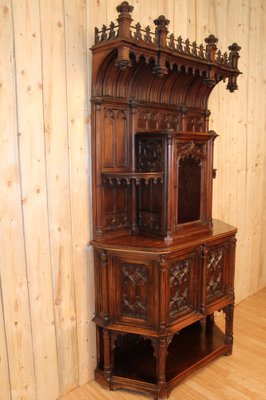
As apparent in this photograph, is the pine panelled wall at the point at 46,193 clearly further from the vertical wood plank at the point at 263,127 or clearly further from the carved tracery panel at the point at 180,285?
the vertical wood plank at the point at 263,127

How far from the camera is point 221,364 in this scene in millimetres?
2395

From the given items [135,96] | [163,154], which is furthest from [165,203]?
[135,96]

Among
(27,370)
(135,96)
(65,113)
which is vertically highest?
(135,96)

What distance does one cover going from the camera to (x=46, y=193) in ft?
6.20

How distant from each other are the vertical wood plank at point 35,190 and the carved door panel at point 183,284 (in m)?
0.69

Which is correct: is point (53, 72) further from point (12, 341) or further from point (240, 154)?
point (240, 154)

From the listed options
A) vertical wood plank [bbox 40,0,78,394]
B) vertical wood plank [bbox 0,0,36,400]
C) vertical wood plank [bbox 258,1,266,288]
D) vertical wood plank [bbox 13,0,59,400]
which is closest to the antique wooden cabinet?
vertical wood plank [bbox 40,0,78,394]

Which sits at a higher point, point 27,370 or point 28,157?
point 28,157

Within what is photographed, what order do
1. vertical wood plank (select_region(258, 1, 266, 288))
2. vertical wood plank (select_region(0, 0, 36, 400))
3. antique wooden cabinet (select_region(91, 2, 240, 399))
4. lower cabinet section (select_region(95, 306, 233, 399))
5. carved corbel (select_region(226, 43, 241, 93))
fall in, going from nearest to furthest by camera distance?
vertical wood plank (select_region(0, 0, 36, 400)) < antique wooden cabinet (select_region(91, 2, 240, 399)) < lower cabinet section (select_region(95, 306, 233, 399)) < carved corbel (select_region(226, 43, 241, 93)) < vertical wood plank (select_region(258, 1, 266, 288))

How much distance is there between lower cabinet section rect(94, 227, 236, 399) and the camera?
1957 mm

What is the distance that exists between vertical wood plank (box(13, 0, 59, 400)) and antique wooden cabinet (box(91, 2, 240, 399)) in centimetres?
30

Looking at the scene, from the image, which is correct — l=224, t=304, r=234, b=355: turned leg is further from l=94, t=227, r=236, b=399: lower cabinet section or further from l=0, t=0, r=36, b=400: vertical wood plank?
l=0, t=0, r=36, b=400: vertical wood plank

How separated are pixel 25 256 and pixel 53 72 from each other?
985 mm

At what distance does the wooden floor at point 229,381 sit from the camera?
2.09 meters
